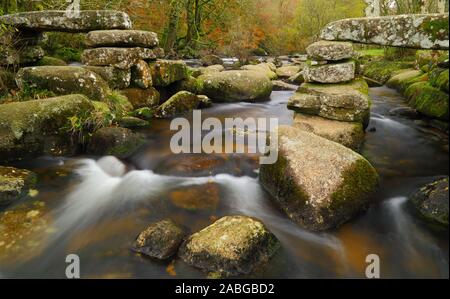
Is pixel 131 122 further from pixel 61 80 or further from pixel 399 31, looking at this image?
pixel 399 31

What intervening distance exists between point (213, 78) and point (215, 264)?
26.8 ft

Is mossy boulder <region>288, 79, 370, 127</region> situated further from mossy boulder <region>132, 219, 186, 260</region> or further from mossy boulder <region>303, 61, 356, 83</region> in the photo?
mossy boulder <region>132, 219, 186, 260</region>

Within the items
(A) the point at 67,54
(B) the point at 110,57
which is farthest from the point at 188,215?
(A) the point at 67,54

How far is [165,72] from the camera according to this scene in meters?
9.20

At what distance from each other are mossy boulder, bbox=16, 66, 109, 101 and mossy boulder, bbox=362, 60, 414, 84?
12200mm

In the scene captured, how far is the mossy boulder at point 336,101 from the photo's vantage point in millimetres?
6371

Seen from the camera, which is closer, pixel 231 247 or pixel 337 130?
pixel 231 247

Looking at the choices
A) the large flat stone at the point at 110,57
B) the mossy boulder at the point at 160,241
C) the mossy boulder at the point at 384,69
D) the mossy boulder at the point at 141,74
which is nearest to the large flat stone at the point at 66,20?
the large flat stone at the point at 110,57

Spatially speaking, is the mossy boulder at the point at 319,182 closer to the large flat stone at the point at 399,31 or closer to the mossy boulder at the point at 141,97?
the large flat stone at the point at 399,31

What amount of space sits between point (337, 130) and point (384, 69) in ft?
35.0

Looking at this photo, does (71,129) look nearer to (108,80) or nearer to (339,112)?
(108,80)

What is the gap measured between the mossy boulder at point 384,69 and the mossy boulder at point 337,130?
899 centimetres

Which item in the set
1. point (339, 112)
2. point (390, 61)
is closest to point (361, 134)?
point (339, 112)
